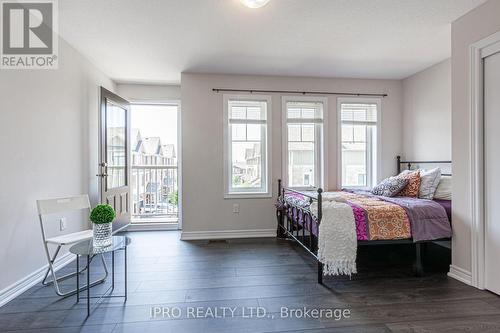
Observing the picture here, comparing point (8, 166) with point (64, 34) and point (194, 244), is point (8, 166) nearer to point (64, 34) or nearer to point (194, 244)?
point (64, 34)

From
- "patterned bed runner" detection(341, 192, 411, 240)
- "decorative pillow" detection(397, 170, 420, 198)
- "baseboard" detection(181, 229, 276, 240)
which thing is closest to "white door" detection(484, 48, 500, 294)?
"patterned bed runner" detection(341, 192, 411, 240)

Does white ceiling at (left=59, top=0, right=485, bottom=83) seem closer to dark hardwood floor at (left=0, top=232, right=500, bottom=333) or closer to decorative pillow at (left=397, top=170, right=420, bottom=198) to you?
decorative pillow at (left=397, top=170, right=420, bottom=198)

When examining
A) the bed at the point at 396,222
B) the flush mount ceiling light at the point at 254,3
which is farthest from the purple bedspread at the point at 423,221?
the flush mount ceiling light at the point at 254,3

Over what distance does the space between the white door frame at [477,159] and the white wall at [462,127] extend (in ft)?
0.15

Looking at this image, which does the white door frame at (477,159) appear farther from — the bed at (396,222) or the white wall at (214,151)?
the white wall at (214,151)

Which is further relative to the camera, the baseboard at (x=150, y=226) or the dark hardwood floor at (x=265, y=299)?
the baseboard at (x=150, y=226)

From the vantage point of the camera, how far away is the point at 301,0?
2.18 m

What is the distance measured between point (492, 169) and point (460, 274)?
1007mm

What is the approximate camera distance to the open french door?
339 cm

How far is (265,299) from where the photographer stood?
2119 mm

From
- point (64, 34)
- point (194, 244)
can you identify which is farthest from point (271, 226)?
point (64, 34)

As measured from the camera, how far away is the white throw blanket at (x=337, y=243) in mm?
2334

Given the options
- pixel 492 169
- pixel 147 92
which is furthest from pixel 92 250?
pixel 492 169

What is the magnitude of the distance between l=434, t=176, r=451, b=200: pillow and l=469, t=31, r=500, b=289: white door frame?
2.39 feet
